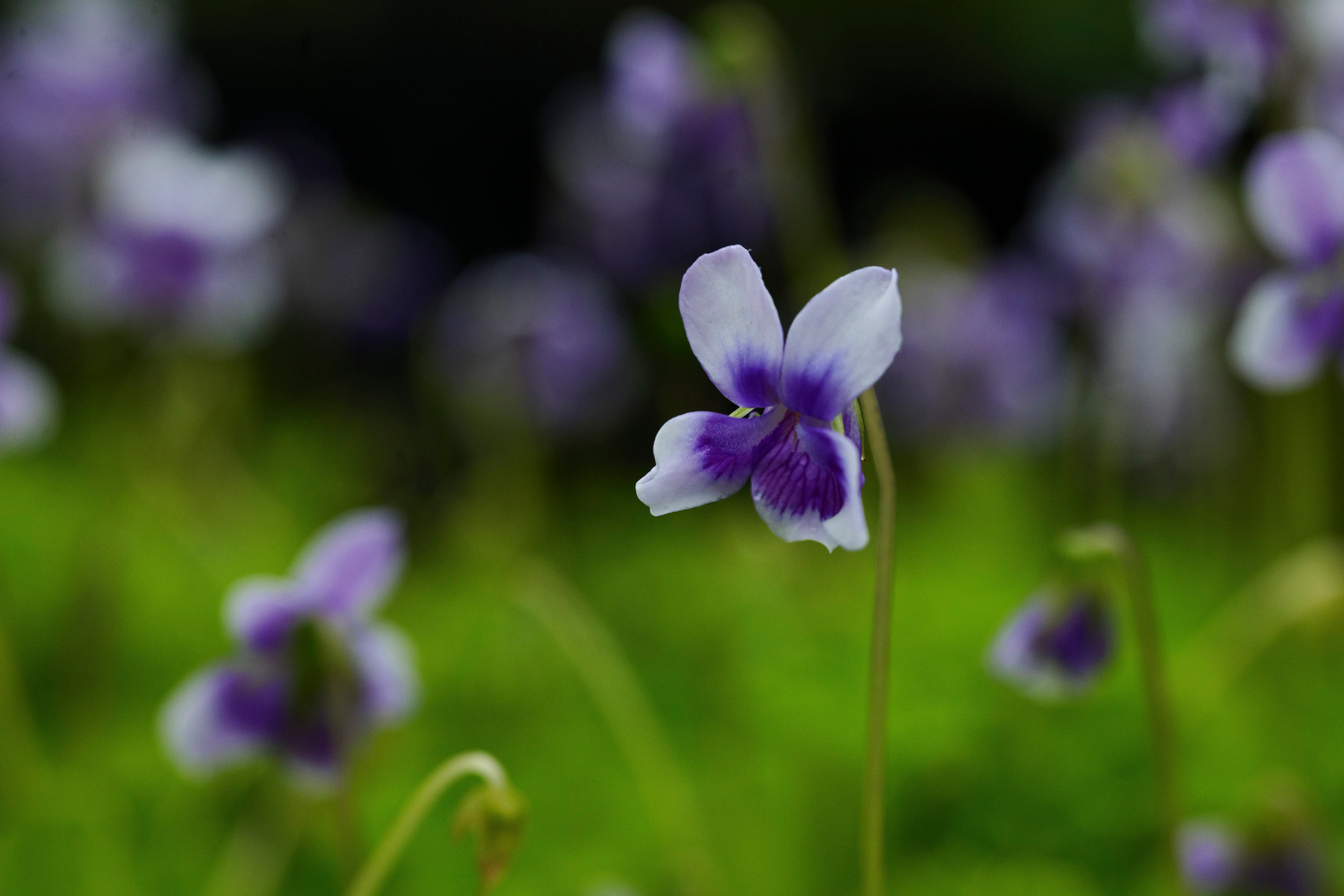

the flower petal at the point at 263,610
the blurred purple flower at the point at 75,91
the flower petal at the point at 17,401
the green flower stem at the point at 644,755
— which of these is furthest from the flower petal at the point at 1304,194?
the blurred purple flower at the point at 75,91

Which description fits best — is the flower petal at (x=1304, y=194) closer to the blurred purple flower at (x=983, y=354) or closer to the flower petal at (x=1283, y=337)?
the flower petal at (x=1283, y=337)

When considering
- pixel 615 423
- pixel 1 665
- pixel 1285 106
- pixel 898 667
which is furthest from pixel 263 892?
pixel 615 423

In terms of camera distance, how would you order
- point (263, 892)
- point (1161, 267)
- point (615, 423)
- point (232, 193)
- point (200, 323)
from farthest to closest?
1. point (615, 423)
2. point (200, 323)
3. point (1161, 267)
4. point (232, 193)
5. point (263, 892)

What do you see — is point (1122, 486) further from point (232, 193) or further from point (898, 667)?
point (232, 193)

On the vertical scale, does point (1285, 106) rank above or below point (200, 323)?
below

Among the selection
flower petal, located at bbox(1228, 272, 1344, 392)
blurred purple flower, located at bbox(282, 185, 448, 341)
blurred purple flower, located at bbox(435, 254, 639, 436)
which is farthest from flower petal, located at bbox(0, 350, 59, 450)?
blurred purple flower, located at bbox(282, 185, 448, 341)

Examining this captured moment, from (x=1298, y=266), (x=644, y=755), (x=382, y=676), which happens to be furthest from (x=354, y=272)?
(x=1298, y=266)

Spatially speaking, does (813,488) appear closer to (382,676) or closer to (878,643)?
(878,643)

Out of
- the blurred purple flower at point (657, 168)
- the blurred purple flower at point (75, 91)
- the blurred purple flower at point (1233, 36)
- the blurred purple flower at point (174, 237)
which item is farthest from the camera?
the blurred purple flower at point (75, 91)
